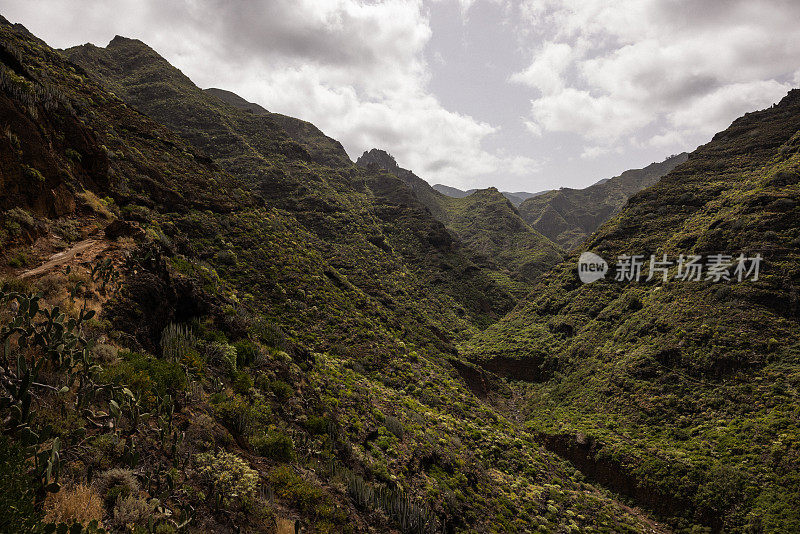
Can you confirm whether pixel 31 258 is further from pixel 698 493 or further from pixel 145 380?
pixel 698 493

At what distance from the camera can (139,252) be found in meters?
10.6

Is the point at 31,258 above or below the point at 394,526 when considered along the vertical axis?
above

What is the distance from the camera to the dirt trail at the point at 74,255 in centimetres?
778

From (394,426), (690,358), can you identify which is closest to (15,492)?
(394,426)

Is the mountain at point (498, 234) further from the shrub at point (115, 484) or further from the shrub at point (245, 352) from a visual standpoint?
the shrub at point (115, 484)

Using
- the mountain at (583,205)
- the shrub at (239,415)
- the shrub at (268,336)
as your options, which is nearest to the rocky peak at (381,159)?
the mountain at (583,205)

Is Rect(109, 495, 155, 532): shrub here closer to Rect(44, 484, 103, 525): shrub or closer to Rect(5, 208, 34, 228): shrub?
Rect(44, 484, 103, 525): shrub

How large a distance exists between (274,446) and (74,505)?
4.96 meters

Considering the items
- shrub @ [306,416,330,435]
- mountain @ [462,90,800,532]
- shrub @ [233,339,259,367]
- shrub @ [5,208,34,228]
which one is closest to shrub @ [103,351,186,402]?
shrub @ [233,339,259,367]

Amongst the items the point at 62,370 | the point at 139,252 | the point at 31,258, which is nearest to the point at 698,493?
the point at 62,370

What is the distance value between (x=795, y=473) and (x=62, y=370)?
95.9 feet

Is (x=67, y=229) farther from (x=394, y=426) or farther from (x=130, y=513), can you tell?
(x=394, y=426)

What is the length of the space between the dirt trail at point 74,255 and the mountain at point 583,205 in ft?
443

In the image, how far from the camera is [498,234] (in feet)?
298
